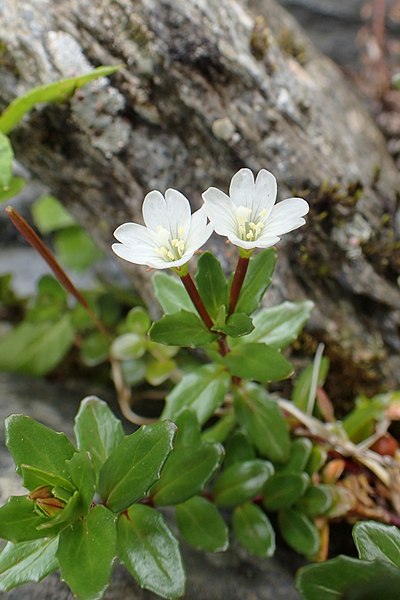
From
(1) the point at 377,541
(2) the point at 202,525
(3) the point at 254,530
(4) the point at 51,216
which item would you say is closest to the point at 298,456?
(3) the point at 254,530

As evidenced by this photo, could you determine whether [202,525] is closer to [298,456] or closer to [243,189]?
[298,456]

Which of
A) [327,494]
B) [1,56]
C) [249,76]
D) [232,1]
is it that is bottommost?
[327,494]

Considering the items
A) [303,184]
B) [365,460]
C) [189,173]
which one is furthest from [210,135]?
[365,460]

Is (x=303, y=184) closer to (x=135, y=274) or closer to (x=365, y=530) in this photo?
(x=135, y=274)

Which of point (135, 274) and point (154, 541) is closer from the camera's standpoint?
point (154, 541)

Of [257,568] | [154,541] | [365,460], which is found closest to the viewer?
[154,541]

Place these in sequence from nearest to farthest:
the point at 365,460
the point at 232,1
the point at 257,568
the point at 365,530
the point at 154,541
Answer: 1. the point at 365,530
2. the point at 154,541
3. the point at 257,568
4. the point at 365,460
5. the point at 232,1

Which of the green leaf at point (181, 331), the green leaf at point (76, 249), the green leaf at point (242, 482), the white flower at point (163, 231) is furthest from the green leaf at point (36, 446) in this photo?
the green leaf at point (76, 249)

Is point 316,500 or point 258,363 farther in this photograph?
point 316,500
